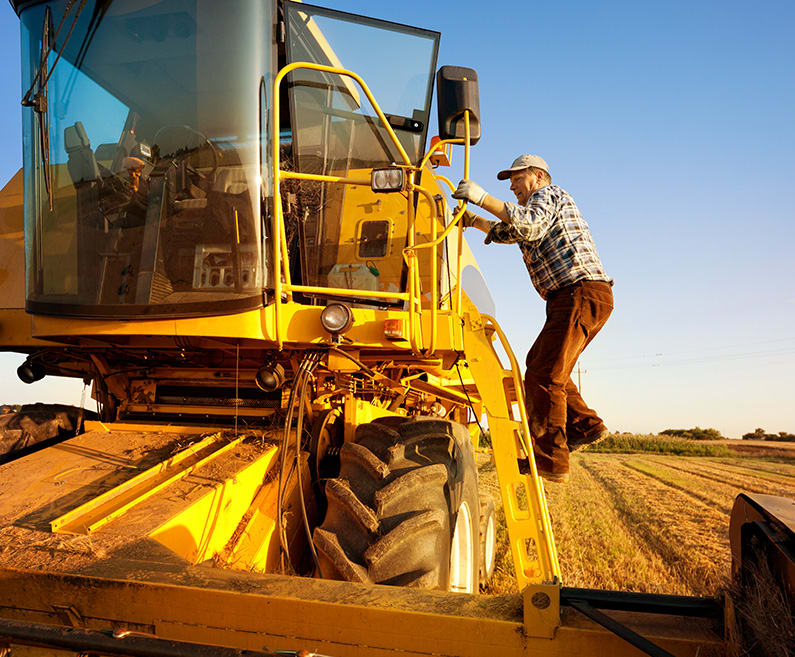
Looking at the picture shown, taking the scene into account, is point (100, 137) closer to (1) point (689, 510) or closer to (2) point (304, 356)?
(2) point (304, 356)

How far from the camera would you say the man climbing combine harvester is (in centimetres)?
314

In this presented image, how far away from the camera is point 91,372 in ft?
13.2

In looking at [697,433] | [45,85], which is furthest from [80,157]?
[697,433]

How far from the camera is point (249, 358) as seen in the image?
362 cm

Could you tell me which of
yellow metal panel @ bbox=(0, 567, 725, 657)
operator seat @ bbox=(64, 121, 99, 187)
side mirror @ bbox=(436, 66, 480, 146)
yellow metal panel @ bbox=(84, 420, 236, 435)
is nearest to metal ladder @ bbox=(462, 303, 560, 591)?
yellow metal panel @ bbox=(0, 567, 725, 657)

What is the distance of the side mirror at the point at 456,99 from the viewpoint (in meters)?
3.24

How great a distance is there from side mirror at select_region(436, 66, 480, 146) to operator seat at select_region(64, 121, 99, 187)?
197 cm

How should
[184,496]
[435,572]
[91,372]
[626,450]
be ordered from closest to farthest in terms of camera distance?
[435,572]
[184,496]
[91,372]
[626,450]

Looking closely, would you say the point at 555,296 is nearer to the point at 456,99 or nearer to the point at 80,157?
the point at 456,99

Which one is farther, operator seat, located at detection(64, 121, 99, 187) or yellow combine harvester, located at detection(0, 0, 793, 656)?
operator seat, located at detection(64, 121, 99, 187)

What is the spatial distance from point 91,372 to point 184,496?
1.66 m

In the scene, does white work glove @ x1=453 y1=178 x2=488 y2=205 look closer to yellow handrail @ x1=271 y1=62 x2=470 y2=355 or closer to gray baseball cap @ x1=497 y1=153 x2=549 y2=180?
yellow handrail @ x1=271 y1=62 x2=470 y2=355

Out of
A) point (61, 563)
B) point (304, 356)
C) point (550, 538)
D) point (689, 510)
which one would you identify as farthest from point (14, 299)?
point (689, 510)

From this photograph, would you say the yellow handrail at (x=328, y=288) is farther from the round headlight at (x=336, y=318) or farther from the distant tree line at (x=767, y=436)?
the distant tree line at (x=767, y=436)
